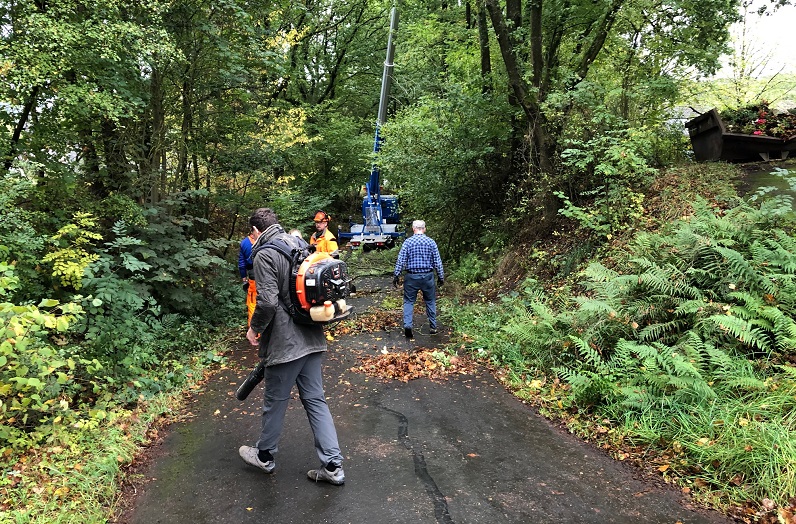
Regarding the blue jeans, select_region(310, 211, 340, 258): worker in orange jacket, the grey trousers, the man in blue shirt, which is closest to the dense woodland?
the blue jeans

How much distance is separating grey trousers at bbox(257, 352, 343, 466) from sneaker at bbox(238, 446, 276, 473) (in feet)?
0.44

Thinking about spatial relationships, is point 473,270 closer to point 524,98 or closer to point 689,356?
point 524,98

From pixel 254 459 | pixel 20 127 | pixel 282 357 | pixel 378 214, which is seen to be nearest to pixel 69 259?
pixel 20 127

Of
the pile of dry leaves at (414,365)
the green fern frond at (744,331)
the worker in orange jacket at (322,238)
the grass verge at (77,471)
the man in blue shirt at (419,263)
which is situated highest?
the worker in orange jacket at (322,238)

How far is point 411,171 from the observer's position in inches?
548

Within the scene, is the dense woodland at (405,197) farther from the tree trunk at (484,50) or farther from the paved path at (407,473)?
the paved path at (407,473)

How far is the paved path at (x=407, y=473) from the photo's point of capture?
356 centimetres

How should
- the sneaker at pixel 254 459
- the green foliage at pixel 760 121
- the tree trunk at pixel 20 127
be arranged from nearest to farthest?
the sneaker at pixel 254 459 → the tree trunk at pixel 20 127 → the green foliage at pixel 760 121

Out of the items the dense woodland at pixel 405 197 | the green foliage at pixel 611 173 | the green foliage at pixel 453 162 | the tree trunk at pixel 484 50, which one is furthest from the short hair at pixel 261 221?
the tree trunk at pixel 484 50

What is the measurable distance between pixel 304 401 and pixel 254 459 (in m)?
0.74

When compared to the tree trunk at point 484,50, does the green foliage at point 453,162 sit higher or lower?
lower

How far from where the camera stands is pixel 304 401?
4.07m

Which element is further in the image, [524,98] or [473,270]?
[473,270]

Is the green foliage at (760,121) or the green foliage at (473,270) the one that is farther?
the green foliage at (473,270)
